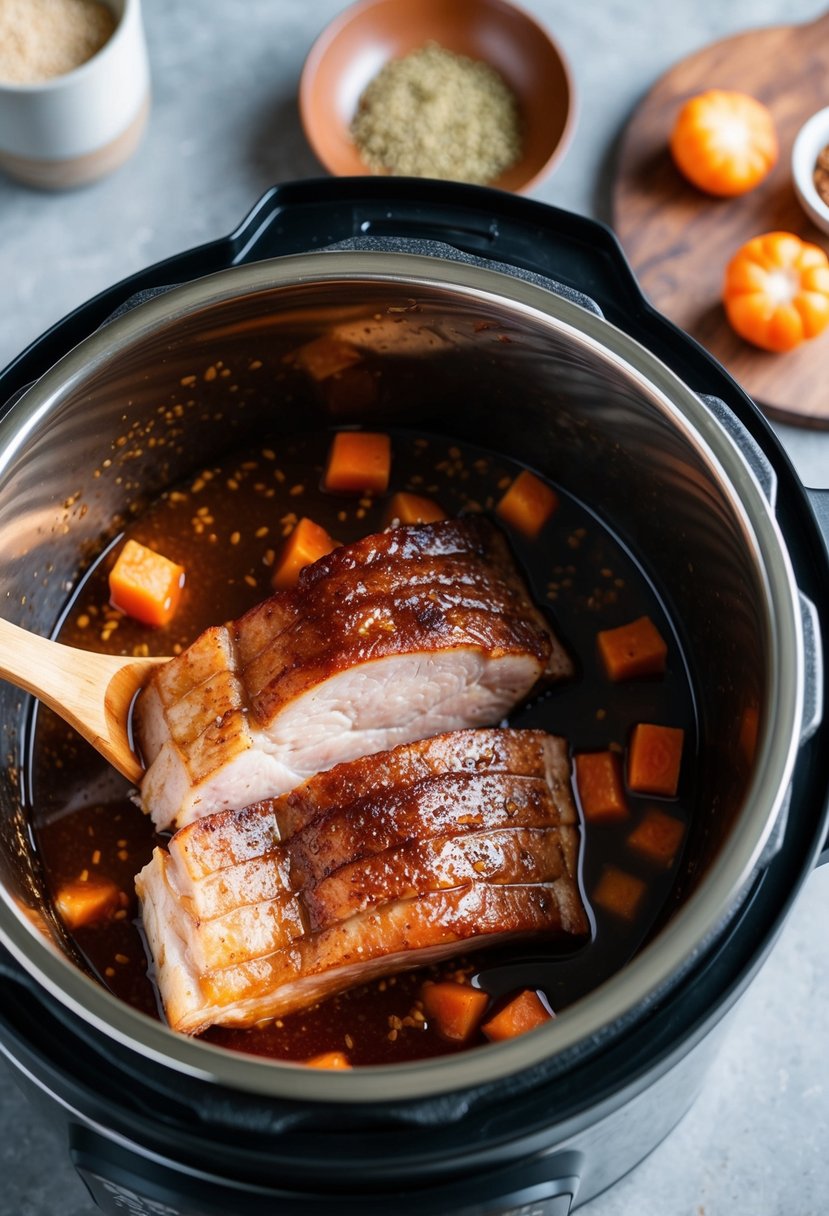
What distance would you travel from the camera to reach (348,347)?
191cm

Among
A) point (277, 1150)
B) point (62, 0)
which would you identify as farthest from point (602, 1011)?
point (62, 0)

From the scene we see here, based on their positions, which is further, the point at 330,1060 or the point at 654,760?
the point at 654,760

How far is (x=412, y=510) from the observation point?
6.66 ft

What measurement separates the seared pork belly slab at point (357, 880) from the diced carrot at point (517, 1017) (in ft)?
0.29

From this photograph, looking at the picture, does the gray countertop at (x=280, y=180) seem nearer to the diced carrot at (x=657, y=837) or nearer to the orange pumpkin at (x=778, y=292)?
the orange pumpkin at (x=778, y=292)

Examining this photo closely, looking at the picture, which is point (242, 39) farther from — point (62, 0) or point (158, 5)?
point (62, 0)

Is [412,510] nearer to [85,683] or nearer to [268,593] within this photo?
[268,593]

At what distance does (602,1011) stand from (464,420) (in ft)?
3.37

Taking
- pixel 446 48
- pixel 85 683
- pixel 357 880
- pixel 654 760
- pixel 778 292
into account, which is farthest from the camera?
pixel 446 48

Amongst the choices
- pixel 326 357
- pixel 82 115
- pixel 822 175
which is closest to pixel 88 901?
pixel 326 357

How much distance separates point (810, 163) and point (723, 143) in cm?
18

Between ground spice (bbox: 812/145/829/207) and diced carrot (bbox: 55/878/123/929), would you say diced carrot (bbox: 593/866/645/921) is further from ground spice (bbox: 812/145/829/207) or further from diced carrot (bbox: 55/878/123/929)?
Answer: ground spice (bbox: 812/145/829/207)

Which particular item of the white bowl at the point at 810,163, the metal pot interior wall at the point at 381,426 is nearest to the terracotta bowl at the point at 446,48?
the white bowl at the point at 810,163

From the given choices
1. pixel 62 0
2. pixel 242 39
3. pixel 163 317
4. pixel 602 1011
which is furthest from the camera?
pixel 242 39
